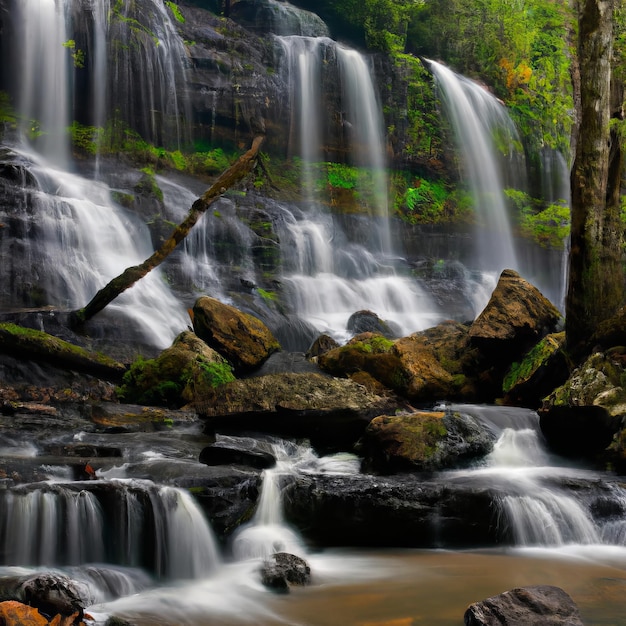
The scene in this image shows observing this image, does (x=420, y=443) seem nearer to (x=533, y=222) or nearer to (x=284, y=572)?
(x=284, y=572)

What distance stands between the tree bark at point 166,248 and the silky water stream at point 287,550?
487 centimetres

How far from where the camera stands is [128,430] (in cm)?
845

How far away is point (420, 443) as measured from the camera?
7.34m

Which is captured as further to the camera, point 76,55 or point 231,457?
point 76,55

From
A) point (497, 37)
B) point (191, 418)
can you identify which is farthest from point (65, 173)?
point (497, 37)

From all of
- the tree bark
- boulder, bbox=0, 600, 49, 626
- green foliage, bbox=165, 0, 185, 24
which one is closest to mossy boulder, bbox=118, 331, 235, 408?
the tree bark

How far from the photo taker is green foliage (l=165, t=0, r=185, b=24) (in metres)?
23.1

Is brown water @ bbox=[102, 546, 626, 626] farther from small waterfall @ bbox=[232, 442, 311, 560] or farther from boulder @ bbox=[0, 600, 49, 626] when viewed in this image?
boulder @ bbox=[0, 600, 49, 626]

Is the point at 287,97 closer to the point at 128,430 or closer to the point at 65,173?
the point at 65,173

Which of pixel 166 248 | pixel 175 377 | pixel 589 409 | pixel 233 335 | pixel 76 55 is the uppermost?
pixel 76 55

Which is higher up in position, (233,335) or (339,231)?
(339,231)

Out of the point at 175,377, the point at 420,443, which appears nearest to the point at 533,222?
the point at 175,377

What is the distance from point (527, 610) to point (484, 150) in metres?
22.0

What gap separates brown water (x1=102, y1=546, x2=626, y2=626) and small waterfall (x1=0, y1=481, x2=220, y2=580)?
1.17 ft
